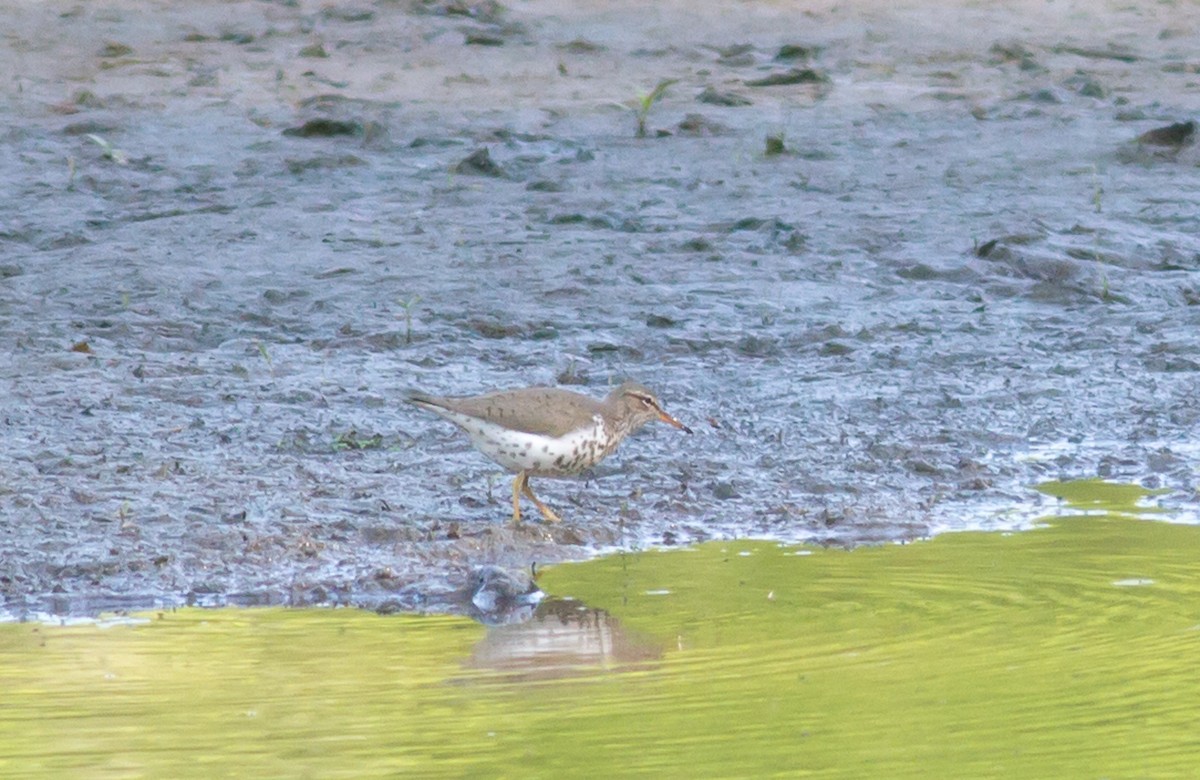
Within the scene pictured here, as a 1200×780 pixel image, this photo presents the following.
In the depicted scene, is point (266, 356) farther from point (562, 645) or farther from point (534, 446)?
point (562, 645)

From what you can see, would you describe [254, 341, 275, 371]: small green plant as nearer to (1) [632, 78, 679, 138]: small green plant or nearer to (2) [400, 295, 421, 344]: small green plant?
(2) [400, 295, 421, 344]: small green plant

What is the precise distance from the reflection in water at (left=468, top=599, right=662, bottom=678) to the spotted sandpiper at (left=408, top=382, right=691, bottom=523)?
2.87 ft

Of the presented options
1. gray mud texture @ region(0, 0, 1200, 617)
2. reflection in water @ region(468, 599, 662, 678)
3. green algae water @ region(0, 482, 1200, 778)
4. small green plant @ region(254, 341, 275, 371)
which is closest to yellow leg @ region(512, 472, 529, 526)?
gray mud texture @ region(0, 0, 1200, 617)

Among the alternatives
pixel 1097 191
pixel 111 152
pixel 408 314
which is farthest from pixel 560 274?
pixel 1097 191

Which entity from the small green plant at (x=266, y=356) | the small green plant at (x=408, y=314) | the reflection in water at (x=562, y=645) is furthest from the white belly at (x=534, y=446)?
the small green plant at (x=408, y=314)

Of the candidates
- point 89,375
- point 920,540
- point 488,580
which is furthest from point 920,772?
point 89,375

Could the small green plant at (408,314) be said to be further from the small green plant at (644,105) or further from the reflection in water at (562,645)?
the reflection in water at (562,645)

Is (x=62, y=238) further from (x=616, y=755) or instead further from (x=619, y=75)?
(x=616, y=755)

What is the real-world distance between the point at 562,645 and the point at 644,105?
7059 millimetres

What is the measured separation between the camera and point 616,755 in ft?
16.0

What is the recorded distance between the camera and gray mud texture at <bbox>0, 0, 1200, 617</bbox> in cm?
744

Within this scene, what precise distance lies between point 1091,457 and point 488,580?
299 cm

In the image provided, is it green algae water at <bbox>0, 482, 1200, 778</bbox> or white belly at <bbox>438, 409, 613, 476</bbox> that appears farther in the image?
white belly at <bbox>438, 409, 613, 476</bbox>

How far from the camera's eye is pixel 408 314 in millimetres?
9750
